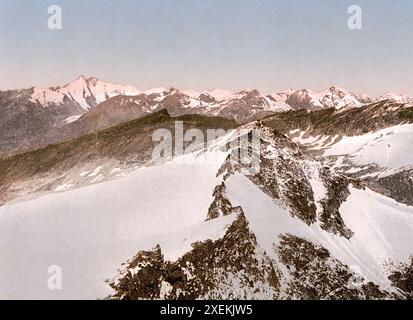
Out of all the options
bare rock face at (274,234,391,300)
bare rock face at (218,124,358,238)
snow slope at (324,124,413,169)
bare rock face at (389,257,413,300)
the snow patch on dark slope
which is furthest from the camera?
snow slope at (324,124,413,169)

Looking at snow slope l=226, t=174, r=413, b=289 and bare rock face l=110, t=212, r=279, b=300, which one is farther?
snow slope l=226, t=174, r=413, b=289

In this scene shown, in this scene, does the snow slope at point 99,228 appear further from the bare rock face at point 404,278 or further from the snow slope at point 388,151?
the snow slope at point 388,151

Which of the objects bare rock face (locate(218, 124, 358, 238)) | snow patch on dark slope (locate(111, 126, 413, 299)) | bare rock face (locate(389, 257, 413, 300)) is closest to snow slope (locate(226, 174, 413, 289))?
snow patch on dark slope (locate(111, 126, 413, 299))

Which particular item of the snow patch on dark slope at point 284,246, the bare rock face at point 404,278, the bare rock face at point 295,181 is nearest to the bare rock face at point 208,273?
the snow patch on dark slope at point 284,246

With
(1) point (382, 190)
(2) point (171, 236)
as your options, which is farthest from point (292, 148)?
(1) point (382, 190)

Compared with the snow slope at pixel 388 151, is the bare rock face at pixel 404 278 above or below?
below

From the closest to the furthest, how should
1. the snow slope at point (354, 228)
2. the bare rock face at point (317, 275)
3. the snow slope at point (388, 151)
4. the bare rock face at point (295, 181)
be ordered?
the bare rock face at point (317, 275)
the snow slope at point (354, 228)
the bare rock face at point (295, 181)
the snow slope at point (388, 151)

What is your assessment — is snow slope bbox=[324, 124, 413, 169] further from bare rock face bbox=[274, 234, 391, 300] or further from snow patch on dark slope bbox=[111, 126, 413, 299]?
bare rock face bbox=[274, 234, 391, 300]

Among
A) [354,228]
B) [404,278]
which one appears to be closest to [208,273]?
[354,228]

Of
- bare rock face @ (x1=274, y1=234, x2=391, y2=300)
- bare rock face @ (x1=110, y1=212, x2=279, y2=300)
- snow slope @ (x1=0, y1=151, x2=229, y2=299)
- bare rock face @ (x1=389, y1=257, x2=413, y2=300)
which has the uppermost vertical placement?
snow slope @ (x1=0, y1=151, x2=229, y2=299)

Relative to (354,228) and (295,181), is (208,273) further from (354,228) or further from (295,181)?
(354,228)

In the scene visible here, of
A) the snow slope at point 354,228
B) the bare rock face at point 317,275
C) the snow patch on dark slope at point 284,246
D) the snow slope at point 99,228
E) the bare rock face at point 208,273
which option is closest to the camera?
the snow slope at point 99,228
